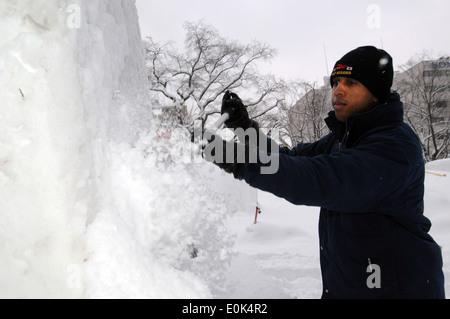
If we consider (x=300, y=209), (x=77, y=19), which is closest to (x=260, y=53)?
(x=300, y=209)

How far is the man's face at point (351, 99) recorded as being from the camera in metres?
1.47

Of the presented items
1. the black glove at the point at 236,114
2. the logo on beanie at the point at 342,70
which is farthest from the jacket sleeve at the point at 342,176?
the black glove at the point at 236,114

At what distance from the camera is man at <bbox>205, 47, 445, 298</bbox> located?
3.35 feet

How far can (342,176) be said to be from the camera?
3.33 feet

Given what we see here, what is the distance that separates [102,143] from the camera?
1.10 m

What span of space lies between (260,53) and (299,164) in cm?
1830

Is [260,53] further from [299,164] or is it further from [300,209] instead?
[299,164]

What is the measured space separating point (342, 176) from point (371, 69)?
0.80 metres

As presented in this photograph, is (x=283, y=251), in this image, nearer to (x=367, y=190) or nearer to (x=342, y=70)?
(x=342, y=70)

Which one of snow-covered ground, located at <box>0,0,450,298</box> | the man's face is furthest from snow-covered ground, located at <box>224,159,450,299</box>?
the man's face

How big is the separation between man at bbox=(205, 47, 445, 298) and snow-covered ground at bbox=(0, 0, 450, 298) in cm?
41

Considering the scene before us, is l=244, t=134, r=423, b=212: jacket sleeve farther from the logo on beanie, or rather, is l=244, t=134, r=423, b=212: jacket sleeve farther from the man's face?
the logo on beanie

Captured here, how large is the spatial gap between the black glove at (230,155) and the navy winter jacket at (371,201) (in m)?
0.04

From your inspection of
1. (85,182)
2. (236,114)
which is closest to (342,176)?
(85,182)
